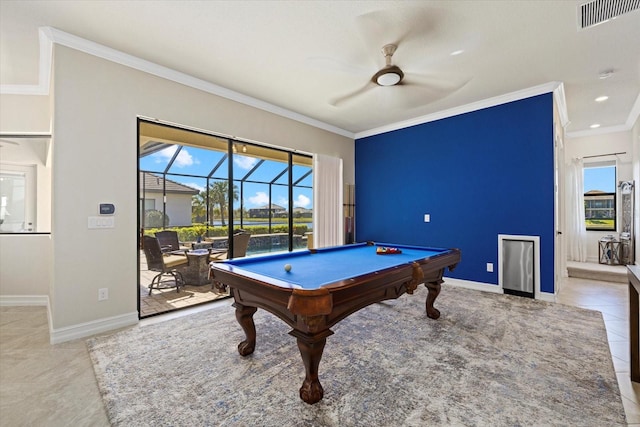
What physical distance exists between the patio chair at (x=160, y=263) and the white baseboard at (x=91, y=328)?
993 mm

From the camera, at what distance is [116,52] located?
2.81 m

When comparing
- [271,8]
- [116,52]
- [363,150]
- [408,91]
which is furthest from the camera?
[363,150]

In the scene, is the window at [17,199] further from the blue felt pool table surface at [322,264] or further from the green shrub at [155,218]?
the blue felt pool table surface at [322,264]

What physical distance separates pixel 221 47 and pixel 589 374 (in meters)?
4.04

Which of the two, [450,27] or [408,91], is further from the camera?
[408,91]

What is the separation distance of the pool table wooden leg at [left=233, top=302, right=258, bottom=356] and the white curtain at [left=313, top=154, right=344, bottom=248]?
2809mm

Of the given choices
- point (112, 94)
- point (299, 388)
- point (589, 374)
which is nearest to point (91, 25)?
point (112, 94)

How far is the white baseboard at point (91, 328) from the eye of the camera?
2.50 metres

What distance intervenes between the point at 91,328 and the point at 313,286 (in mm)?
2443

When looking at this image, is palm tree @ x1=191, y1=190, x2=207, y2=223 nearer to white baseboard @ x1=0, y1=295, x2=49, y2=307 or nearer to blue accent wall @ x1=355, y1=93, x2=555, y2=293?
white baseboard @ x1=0, y1=295, x2=49, y2=307

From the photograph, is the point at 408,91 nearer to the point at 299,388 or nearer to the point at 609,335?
the point at 609,335

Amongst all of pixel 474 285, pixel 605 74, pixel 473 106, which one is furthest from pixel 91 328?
pixel 605 74

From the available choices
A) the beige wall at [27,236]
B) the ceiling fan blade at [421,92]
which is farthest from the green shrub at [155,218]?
the ceiling fan blade at [421,92]

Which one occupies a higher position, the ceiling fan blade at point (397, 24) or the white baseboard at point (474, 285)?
the ceiling fan blade at point (397, 24)
